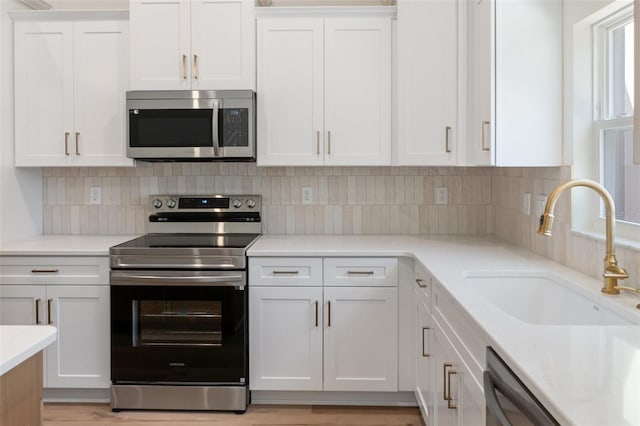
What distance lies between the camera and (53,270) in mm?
3117

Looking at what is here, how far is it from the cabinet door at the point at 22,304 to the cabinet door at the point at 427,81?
212 cm

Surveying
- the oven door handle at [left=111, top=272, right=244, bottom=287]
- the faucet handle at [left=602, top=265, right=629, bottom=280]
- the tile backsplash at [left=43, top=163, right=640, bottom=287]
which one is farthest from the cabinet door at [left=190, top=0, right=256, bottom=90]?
the faucet handle at [left=602, top=265, right=629, bottom=280]

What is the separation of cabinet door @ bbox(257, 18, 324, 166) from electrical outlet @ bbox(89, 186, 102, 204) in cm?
114

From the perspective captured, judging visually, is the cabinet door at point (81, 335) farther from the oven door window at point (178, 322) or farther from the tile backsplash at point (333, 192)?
the tile backsplash at point (333, 192)

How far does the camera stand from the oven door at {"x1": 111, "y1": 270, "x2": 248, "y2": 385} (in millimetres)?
3029

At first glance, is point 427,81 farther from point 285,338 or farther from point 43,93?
point 43,93

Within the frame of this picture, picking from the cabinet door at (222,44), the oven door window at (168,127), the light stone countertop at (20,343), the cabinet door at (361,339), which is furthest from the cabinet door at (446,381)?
the cabinet door at (222,44)

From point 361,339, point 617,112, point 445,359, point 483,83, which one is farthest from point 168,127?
point 617,112

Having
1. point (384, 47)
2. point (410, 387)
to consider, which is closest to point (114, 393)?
point (410, 387)

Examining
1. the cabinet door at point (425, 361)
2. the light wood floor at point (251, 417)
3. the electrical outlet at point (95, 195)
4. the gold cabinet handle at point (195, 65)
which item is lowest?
the light wood floor at point (251, 417)

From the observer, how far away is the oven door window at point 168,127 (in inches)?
128

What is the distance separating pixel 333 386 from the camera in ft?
10.3

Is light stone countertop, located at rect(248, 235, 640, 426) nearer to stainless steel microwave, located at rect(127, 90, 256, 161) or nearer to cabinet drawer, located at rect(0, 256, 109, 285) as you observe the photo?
stainless steel microwave, located at rect(127, 90, 256, 161)

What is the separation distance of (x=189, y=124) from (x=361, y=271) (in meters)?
1.25
